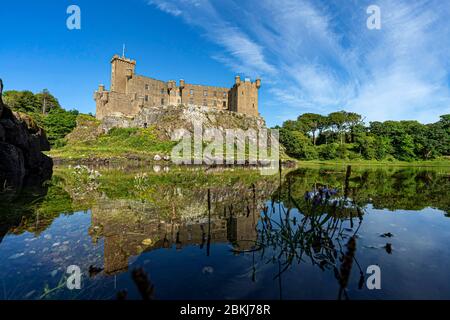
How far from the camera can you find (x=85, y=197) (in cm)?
866

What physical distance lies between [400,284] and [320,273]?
94 centimetres

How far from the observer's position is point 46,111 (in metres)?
65.9

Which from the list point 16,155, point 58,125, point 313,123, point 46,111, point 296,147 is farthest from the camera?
point 313,123

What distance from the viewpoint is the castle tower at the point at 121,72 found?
49.0 metres

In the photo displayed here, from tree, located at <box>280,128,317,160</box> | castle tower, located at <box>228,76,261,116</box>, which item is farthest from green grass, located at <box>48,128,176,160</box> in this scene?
tree, located at <box>280,128,317,160</box>

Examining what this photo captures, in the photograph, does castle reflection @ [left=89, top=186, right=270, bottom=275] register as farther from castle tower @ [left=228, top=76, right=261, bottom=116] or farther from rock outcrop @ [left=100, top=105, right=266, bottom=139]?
castle tower @ [left=228, top=76, right=261, bottom=116]

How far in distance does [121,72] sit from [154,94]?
7789 mm

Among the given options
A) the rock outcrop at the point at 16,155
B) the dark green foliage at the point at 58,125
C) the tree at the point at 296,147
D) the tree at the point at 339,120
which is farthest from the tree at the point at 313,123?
the rock outcrop at the point at 16,155

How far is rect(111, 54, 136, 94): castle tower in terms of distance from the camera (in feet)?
161

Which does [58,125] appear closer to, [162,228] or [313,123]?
[162,228]

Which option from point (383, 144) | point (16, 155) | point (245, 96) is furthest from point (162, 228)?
point (383, 144)
